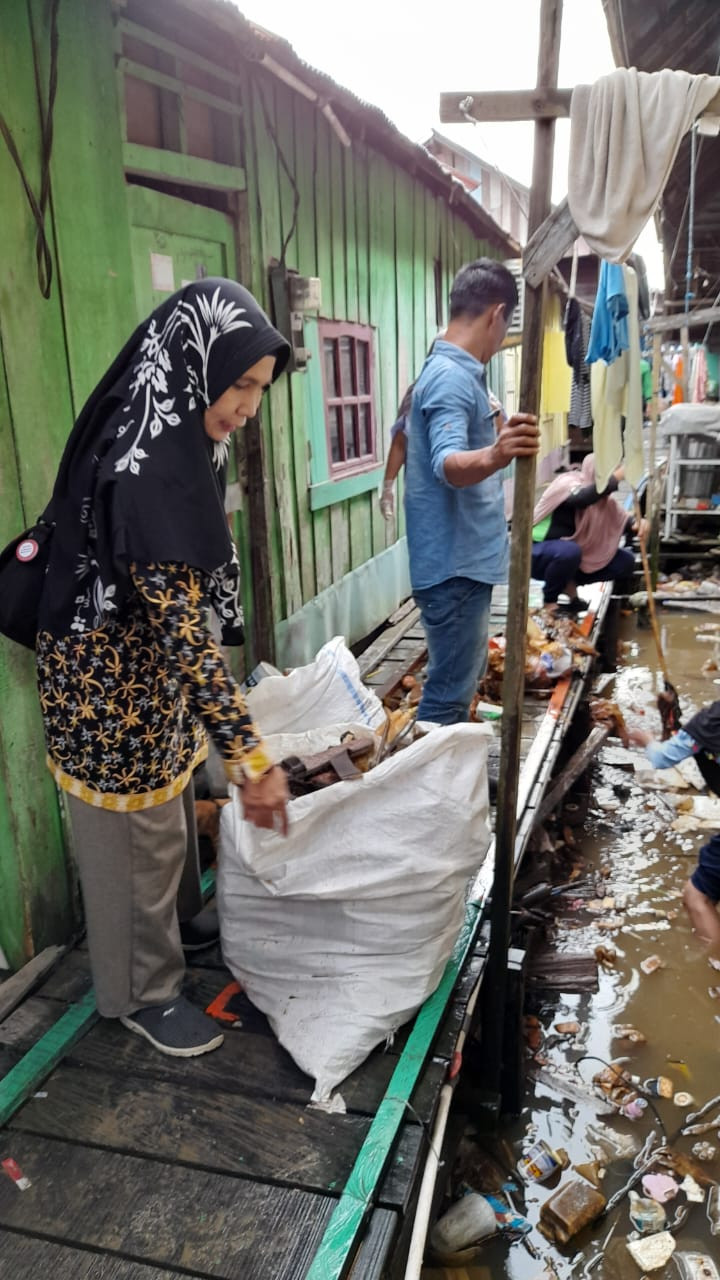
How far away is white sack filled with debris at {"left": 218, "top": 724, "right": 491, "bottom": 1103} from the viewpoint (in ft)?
7.95

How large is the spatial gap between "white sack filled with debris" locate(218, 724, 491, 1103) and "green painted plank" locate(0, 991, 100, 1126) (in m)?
0.51

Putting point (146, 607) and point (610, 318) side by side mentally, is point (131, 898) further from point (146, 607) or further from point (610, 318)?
point (610, 318)

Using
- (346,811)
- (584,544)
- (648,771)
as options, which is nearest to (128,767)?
(346,811)

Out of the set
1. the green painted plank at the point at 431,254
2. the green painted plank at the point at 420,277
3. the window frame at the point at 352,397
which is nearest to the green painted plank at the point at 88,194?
the window frame at the point at 352,397

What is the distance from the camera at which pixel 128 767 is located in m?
2.21

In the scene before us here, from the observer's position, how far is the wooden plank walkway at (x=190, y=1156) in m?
1.90

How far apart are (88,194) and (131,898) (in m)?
2.25

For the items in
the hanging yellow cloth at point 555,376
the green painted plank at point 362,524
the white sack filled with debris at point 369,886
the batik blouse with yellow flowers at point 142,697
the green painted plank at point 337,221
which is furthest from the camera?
the hanging yellow cloth at point 555,376

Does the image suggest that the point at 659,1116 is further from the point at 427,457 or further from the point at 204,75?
the point at 204,75

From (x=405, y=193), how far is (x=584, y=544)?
3334mm

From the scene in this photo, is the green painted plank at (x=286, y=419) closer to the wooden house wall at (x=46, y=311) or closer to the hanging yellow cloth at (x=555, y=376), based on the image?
the wooden house wall at (x=46, y=311)

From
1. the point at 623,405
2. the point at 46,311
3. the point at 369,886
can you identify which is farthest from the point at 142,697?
the point at 623,405

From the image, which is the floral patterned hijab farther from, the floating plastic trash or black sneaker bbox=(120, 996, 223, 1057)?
the floating plastic trash

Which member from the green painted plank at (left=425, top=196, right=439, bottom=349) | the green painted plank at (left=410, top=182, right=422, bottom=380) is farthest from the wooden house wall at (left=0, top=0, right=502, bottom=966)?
the green painted plank at (left=425, top=196, right=439, bottom=349)
